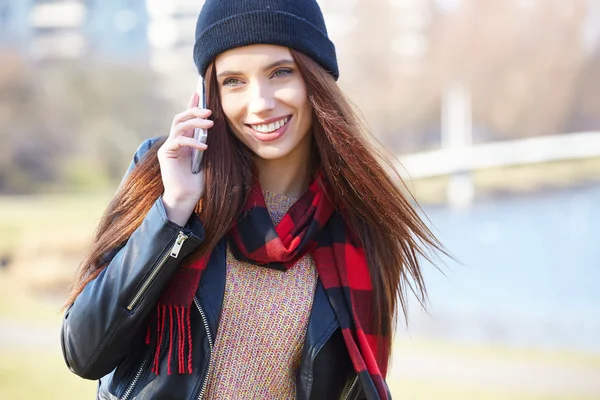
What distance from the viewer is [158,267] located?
4.77 feet

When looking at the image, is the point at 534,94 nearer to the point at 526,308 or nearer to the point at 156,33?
the point at 526,308

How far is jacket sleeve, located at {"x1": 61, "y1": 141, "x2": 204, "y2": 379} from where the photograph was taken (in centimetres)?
144

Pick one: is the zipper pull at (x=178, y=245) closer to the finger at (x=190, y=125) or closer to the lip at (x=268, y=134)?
the finger at (x=190, y=125)

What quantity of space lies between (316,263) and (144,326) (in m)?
0.44

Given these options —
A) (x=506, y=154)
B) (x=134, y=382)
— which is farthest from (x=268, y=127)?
(x=506, y=154)

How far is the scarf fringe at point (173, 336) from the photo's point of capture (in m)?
1.52

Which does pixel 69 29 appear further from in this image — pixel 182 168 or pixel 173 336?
pixel 173 336

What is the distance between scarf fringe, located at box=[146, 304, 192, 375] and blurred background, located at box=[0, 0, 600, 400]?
16.8 ft

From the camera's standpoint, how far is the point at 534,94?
7.44m

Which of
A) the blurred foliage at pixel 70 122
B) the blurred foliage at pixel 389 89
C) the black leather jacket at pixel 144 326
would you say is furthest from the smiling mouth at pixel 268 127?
the blurred foliage at pixel 70 122

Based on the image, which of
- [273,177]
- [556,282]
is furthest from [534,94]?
[273,177]

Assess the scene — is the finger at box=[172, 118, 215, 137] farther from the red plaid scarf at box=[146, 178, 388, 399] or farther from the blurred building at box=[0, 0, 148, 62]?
the blurred building at box=[0, 0, 148, 62]

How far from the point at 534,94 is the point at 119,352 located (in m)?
6.70

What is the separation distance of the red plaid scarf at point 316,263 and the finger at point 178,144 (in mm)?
239
